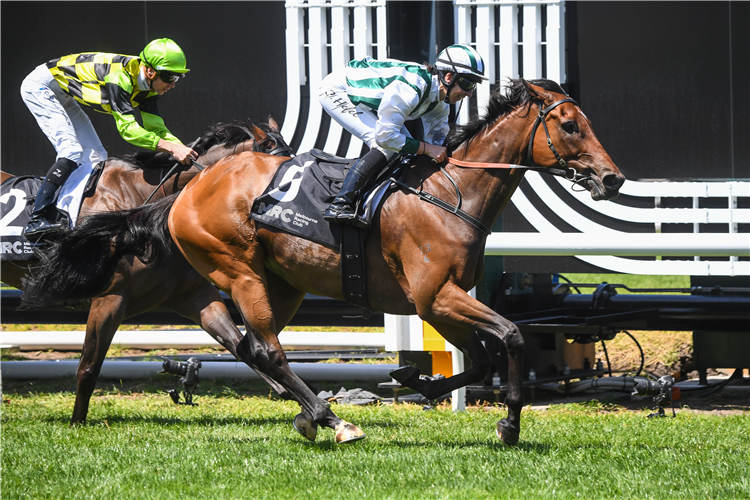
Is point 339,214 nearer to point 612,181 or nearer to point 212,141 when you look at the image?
point 612,181

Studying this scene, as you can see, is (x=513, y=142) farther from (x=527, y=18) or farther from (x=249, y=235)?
(x=527, y=18)

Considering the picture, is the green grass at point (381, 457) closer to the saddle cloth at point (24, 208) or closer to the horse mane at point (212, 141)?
the saddle cloth at point (24, 208)

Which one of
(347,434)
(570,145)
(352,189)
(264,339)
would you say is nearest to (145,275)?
(264,339)

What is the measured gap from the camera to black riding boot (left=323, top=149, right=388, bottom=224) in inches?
174

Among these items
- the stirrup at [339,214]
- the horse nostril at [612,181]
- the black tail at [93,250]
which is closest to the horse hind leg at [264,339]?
the stirrup at [339,214]

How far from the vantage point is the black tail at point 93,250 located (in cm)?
511

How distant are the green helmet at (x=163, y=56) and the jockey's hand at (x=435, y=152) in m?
1.79

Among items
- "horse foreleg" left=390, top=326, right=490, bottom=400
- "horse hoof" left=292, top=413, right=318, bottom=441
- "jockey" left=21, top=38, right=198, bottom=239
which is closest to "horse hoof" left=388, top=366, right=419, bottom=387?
"horse foreleg" left=390, top=326, right=490, bottom=400

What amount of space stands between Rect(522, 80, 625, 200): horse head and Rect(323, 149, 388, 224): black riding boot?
2.62 feet

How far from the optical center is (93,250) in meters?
5.18

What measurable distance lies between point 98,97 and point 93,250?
0.99 m

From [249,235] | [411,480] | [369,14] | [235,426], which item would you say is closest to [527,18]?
[369,14]

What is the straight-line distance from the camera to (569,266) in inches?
261

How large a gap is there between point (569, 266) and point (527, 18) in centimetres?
190
